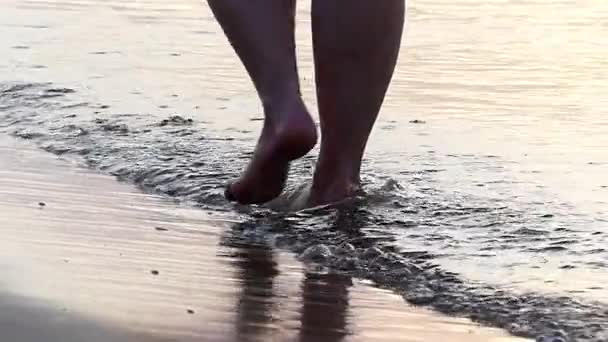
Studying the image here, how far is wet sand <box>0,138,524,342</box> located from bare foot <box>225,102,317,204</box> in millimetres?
90

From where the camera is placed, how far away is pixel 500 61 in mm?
4629

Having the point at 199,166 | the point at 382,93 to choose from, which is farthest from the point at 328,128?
the point at 199,166

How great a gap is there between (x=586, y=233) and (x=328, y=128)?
1.70 feet

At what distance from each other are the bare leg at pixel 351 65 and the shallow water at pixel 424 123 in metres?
0.18

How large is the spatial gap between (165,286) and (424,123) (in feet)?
5.46

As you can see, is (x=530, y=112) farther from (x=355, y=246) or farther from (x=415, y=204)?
(x=355, y=246)

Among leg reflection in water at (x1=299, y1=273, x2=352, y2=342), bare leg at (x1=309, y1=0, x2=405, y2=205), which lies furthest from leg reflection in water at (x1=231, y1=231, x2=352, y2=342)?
bare leg at (x1=309, y1=0, x2=405, y2=205)

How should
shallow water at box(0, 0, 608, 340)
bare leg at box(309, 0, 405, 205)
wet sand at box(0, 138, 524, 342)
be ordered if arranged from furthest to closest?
shallow water at box(0, 0, 608, 340) < bare leg at box(309, 0, 405, 205) < wet sand at box(0, 138, 524, 342)

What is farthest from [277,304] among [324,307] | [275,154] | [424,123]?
[424,123]

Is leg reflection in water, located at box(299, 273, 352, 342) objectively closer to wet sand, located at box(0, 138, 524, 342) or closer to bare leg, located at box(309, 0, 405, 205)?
wet sand, located at box(0, 138, 524, 342)

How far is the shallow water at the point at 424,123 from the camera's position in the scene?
2.41 metres

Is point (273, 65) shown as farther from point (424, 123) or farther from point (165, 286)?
point (424, 123)

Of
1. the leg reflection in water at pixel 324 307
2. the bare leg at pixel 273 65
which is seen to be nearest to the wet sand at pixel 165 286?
the leg reflection in water at pixel 324 307

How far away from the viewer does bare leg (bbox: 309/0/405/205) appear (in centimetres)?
227
